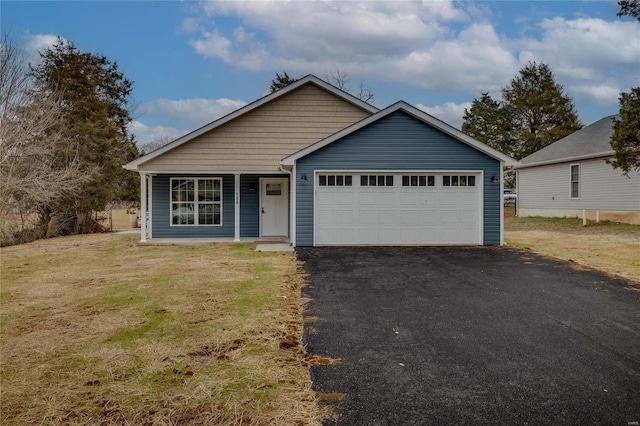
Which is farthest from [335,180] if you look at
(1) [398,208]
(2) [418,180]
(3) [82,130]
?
(3) [82,130]

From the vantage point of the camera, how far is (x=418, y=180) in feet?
41.9

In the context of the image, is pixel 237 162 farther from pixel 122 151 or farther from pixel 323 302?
pixel 122 151

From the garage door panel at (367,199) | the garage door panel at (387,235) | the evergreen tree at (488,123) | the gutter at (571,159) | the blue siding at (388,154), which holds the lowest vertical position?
the garage door panel at (387,235)

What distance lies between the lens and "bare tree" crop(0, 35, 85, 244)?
15359 mm

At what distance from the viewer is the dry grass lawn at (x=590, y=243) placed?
952 centimetres

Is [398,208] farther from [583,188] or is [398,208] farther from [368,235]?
[583,188]

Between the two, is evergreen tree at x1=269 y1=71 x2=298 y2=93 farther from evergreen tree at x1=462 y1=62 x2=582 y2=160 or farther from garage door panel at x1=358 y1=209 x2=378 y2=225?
garage door panel at x1=358 y1=209 x2=378 y2=225

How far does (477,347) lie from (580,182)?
20374mm

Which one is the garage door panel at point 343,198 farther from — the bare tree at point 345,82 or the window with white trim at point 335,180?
the bare tree at point 345,82

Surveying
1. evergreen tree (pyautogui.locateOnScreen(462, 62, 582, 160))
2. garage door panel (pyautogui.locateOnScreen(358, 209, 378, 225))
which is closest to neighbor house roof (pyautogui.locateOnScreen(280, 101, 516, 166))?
garage door panel (pyautogui.locateOnScreen(358, 209, 378, 225))

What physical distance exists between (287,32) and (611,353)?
2012 cm

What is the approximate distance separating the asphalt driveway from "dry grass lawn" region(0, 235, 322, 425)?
40 cm

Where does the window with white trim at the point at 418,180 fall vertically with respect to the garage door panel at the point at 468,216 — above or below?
above

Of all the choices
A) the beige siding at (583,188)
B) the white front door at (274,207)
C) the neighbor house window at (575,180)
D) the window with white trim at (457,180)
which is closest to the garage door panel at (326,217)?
the white front door at (274,207)
